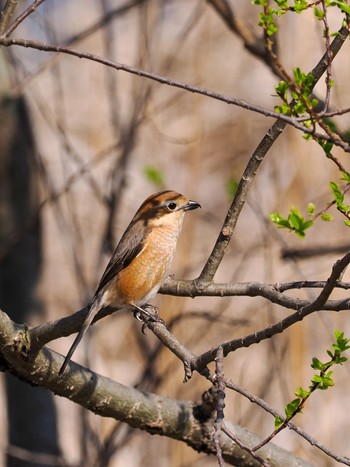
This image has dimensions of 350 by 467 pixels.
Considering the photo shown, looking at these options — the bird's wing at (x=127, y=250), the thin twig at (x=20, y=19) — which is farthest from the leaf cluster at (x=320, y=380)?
the bird's wing at (x=127, y=250)

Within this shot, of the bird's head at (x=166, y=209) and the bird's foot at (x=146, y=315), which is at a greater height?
the bird's head at (x=166, y=209)

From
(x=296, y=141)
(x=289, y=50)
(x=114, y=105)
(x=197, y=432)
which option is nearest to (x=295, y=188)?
(x=296, y=141)

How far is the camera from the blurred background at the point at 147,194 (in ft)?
16.8

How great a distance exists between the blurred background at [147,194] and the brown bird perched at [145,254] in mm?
619

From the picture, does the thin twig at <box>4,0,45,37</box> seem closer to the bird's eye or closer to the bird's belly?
the bird's belly

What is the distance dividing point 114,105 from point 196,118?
2.88 meters

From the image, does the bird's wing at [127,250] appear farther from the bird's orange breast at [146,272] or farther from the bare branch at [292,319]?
the bare branch at [292,319]

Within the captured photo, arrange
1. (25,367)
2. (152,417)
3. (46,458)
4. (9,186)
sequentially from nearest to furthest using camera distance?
(25,367)
(152,417)
(46,458)
(9,186)

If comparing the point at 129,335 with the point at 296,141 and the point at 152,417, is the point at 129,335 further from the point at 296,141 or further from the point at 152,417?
the point at 152,417

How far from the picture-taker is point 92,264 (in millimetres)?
9023

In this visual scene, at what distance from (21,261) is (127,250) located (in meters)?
1.37

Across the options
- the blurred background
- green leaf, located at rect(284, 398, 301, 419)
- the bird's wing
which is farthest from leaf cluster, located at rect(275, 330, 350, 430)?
the blurred background

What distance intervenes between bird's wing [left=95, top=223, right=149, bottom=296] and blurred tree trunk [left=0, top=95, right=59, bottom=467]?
0.92 m

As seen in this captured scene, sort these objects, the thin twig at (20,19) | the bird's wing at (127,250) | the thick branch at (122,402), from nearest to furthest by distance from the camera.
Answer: the thin twig at (20,19) < the thick branch at (122,402) < the bird's wing at (127,250)
